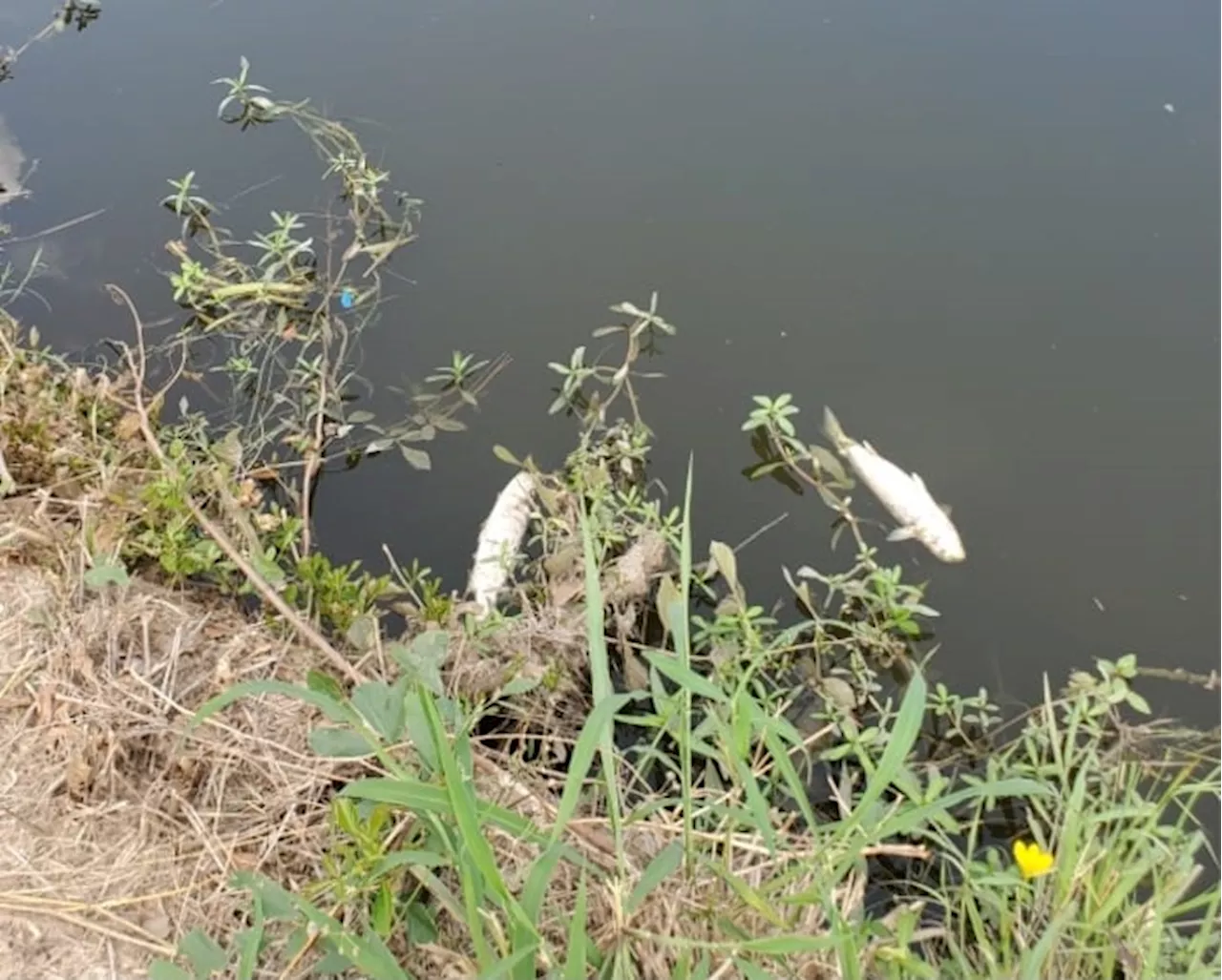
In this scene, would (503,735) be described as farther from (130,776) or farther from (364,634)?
(130,776)

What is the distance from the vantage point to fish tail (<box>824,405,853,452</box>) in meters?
2.63

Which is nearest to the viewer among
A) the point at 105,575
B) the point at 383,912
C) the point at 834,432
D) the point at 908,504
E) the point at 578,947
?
the point at 578,947

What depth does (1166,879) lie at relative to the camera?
5.76 feet

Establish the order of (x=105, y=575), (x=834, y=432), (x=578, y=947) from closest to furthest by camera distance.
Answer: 1. (x=578, y=947)
2. (x=105, y=575)
3. (x=834, y=432)

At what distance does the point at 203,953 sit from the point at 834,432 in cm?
176

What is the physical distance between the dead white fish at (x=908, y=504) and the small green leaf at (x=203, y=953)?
160 centimetres

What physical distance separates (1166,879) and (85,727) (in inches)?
70.8

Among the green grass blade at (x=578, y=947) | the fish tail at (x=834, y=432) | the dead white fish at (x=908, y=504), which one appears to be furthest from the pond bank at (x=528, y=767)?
the fish tail at (x=834, y=432)

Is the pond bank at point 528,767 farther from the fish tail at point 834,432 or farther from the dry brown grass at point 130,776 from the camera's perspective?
the fish tail at point 834,432

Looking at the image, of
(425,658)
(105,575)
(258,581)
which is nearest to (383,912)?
(425,658)

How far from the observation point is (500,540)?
2.50m

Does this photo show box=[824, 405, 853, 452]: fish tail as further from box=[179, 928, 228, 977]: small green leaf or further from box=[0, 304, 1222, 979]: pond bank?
box=[179, 928, 228, 977]: small green leaf

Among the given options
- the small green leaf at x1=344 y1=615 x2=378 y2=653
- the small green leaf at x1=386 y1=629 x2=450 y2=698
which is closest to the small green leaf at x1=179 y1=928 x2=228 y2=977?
the small green leaf at x1=386 y1=629 x2=450 y2=698

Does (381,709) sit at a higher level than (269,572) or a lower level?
higher
